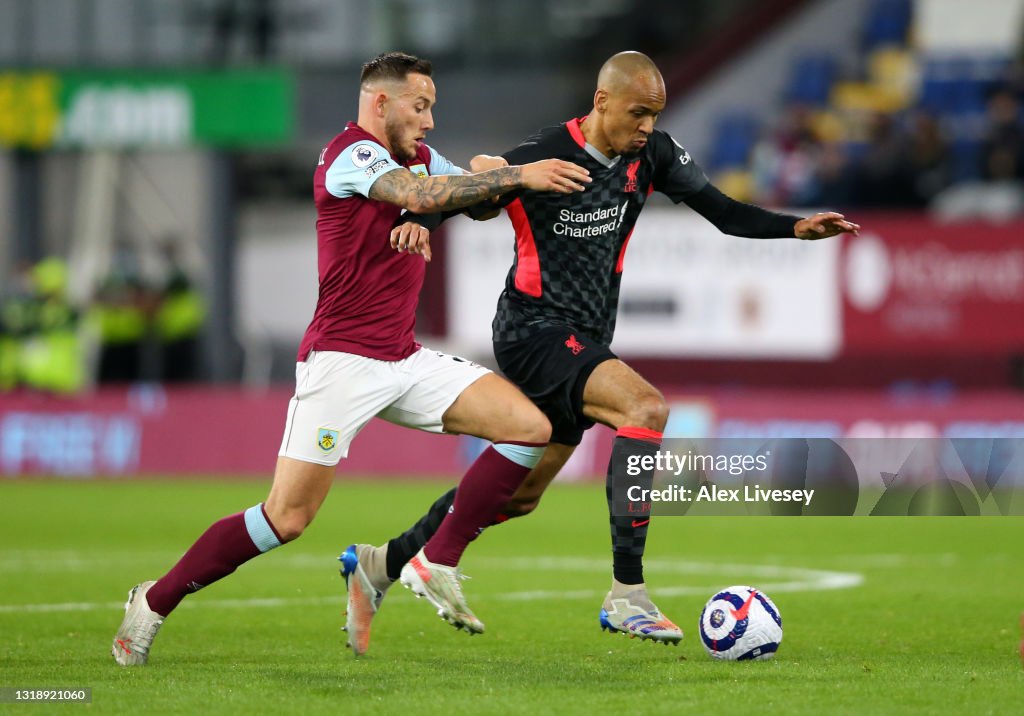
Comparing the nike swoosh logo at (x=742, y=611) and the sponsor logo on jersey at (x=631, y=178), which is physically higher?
the sponsor logo on jersey at (x=631, y=178)

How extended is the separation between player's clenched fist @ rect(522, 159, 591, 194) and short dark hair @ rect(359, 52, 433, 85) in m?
0.69

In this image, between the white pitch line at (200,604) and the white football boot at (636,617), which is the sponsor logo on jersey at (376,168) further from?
the white pitch line at (200,604)

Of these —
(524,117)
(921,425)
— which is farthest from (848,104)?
(921,425)

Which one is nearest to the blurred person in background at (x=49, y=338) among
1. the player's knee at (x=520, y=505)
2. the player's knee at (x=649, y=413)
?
the player's knee at (x=520, y=505)

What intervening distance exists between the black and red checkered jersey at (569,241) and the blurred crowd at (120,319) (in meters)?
13.1

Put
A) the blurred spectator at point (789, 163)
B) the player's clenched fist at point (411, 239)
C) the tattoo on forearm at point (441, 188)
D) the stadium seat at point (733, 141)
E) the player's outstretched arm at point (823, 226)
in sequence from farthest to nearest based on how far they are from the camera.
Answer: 1. the stadium seat at point (733, 141)
2. the blurred spectator at point (789, 163)
3. the player's outstretched arm at point (823, 226)
4. the tattoo on forearm at point (441, 188)
5. the player's clenched fist at point (411, 239)

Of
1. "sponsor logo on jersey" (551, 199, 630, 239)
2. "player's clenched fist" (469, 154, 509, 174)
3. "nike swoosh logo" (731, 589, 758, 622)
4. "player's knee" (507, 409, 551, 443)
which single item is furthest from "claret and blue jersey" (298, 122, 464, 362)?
"nike swoosh logo" (731, 589, 758, 622)

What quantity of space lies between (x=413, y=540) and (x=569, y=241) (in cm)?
143

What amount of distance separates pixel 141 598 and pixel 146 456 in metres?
12.0

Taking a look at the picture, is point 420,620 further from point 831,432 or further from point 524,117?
point 524,117

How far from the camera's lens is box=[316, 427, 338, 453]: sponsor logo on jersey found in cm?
639

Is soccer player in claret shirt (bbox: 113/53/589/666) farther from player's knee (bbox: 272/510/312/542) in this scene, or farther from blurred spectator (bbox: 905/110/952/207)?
blurred spectator (bbox: 905/110/952/207)

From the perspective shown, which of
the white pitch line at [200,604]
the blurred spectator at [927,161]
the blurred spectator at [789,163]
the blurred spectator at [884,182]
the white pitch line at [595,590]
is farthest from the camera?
the blurred spectator at [789,163]

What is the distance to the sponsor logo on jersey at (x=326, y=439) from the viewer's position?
6.39m
